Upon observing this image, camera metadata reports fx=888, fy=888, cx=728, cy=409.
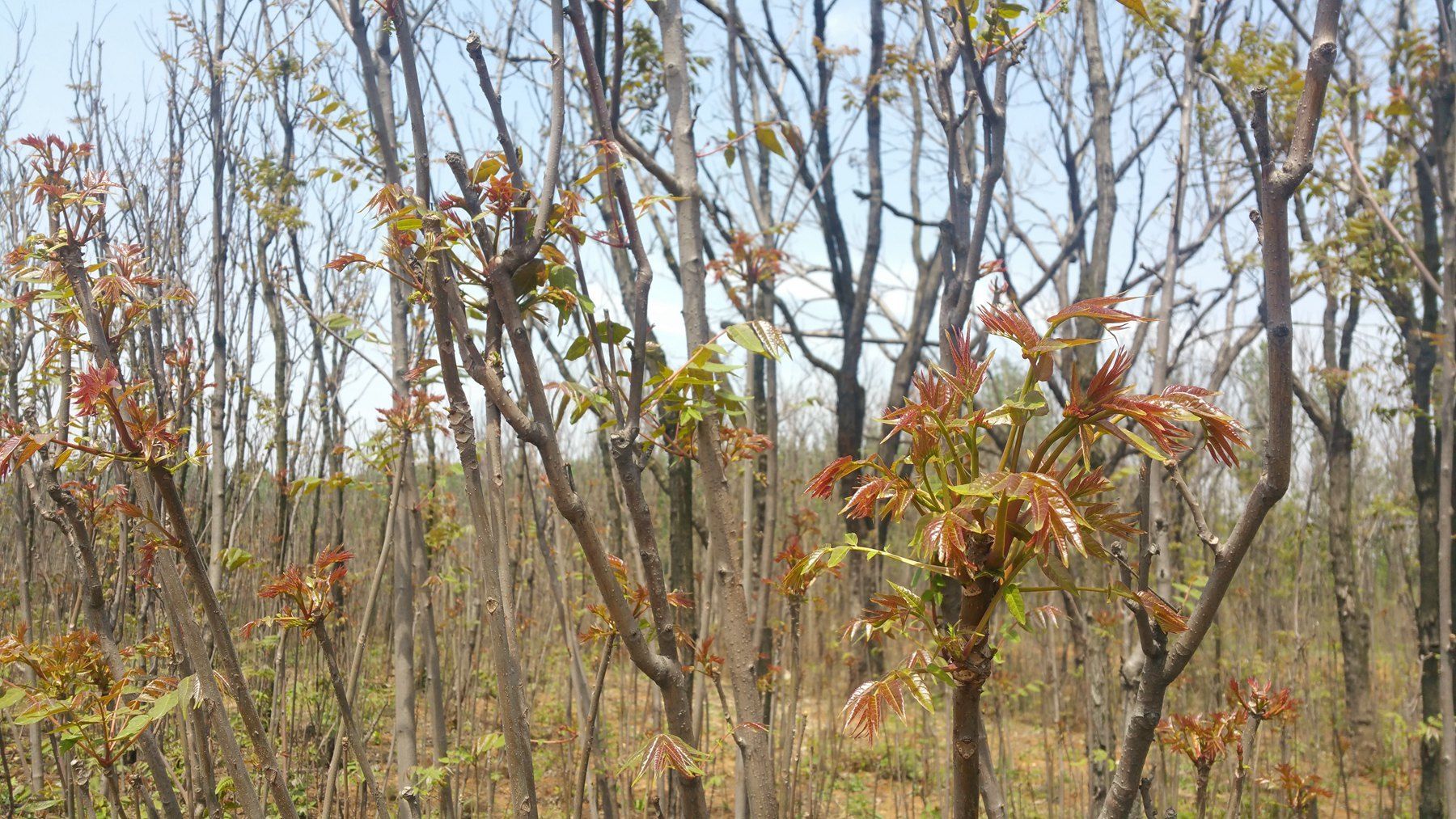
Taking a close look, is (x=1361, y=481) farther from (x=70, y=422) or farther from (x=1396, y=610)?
(x=70, y=422)

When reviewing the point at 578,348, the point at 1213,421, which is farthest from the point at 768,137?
the point at 1213,421

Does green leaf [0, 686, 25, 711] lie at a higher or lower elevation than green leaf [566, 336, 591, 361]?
lower

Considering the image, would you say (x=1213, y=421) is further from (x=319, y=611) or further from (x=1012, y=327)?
(x=319, y=611)

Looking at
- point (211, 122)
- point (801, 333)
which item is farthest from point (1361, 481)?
point (211, 122)

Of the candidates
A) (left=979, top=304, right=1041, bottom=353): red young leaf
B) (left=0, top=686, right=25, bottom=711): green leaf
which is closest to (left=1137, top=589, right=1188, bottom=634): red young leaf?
(left=979, top=304, right=1041, bottom=353): red young leaf

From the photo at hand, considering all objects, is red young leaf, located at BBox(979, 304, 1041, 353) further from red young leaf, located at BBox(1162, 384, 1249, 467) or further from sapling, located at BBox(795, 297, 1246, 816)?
red young leaf, located at BBox(1162, 384, 1249, 467)

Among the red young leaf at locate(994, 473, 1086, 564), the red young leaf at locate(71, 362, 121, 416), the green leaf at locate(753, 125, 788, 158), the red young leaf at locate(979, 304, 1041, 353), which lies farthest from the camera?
the green leaf at locate(753, 125, 788, 158)

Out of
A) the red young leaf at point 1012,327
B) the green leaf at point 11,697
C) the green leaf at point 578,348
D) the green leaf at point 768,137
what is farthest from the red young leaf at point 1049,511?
the green leaf at point 11,697

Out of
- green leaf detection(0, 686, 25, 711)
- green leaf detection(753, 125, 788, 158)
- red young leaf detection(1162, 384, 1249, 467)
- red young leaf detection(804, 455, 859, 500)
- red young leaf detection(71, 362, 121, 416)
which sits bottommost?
green leaf detection(0, 686, 25, 711)

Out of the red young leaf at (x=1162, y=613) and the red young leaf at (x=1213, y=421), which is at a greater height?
the red young leaf at (x=1213, y=421)

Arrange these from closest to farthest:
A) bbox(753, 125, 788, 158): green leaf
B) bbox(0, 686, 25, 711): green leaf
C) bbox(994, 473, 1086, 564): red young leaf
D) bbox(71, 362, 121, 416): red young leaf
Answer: bbox(994, 473, 1086, 564): red young leaf
bbox(71, 362, 121, 416): red young leaf
bbox(0, 686, 25, 711): green leaf
bbox(753, 125, 788, 158): green leaf

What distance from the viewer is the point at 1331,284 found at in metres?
4.70

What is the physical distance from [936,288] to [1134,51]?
6.59ft

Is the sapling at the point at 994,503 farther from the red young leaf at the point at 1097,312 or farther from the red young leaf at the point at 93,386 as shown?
the red young leaf at the point at 93,386
